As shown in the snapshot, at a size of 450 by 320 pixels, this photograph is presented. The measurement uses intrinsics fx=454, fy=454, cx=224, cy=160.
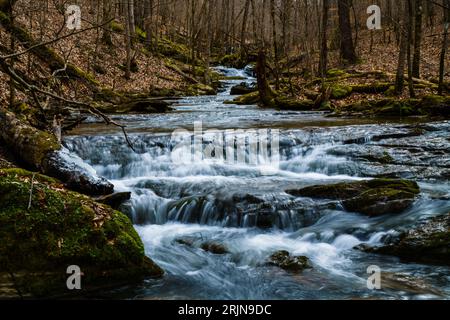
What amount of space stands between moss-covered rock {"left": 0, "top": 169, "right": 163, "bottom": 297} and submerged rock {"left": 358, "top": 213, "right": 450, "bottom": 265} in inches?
121

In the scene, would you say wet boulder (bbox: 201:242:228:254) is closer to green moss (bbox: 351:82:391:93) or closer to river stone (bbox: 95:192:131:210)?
river stone (bbox: 95:192:131:210)

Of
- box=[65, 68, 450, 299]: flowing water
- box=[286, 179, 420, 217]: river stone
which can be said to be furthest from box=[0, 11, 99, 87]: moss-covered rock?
box=[286, 179, 420, 217]: river stone

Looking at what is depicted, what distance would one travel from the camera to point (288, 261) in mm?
5426

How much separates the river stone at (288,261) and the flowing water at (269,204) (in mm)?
105

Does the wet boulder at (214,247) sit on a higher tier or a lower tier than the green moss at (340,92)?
lower

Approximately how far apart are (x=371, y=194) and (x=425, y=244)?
145 centimetres

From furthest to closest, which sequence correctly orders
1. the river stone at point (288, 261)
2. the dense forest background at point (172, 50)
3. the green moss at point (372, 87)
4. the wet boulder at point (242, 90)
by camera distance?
the wet boulder at point (242, 90) → the green moss at point (372, 87) → the dense forest background at point (172, 50) → the river stone at point (288, 261)

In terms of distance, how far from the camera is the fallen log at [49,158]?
6.98 m

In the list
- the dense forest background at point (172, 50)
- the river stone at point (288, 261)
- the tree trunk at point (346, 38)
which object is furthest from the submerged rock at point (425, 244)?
the tree trunk at point (346, 38)

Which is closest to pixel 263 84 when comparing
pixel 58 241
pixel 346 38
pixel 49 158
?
pixel 346 38

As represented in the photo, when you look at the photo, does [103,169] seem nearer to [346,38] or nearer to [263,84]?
[263,84]

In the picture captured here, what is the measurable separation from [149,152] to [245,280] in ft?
18.3

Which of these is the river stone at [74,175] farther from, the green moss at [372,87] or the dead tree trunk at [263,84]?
the green moss at [372,87]

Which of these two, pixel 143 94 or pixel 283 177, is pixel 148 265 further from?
pixel 143 94
